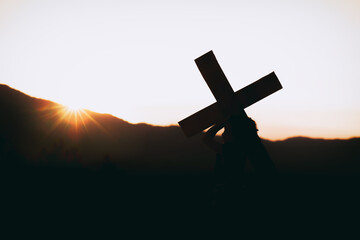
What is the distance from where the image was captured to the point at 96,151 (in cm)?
9706

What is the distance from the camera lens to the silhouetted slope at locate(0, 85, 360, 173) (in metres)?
86.1

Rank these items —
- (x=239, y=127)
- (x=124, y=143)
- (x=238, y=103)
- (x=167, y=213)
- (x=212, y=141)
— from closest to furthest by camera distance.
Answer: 1. (x=239, y=127)
2. (x=212, y=141)
3. (x=238, y=103)
4. (x=167, y=213)
5. (x=124, y=143)

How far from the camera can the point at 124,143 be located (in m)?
111

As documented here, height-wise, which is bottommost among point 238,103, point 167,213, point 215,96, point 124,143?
point 124,143

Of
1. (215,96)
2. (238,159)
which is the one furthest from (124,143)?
(238,159)

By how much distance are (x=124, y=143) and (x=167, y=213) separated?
4109 inches

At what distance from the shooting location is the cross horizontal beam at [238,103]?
3785mm

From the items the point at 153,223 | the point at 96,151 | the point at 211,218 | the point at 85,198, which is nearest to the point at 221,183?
the point at 211,218

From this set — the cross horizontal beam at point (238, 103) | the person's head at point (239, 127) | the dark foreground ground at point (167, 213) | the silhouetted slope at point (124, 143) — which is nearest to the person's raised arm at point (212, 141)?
the cross horizontal beam at point (238, 103)

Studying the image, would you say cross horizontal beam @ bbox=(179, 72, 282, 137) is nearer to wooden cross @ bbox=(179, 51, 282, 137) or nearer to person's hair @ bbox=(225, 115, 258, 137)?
wooden cross @ bbox=(179, 51, 282, 137)

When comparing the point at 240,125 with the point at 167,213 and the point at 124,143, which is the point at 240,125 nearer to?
the point at 167,213

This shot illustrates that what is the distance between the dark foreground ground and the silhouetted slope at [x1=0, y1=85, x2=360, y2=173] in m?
68.6

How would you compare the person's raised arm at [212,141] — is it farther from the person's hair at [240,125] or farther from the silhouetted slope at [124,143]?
the silhouetted slope at [124,143]

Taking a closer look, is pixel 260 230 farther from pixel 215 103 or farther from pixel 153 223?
pixel 153 223
